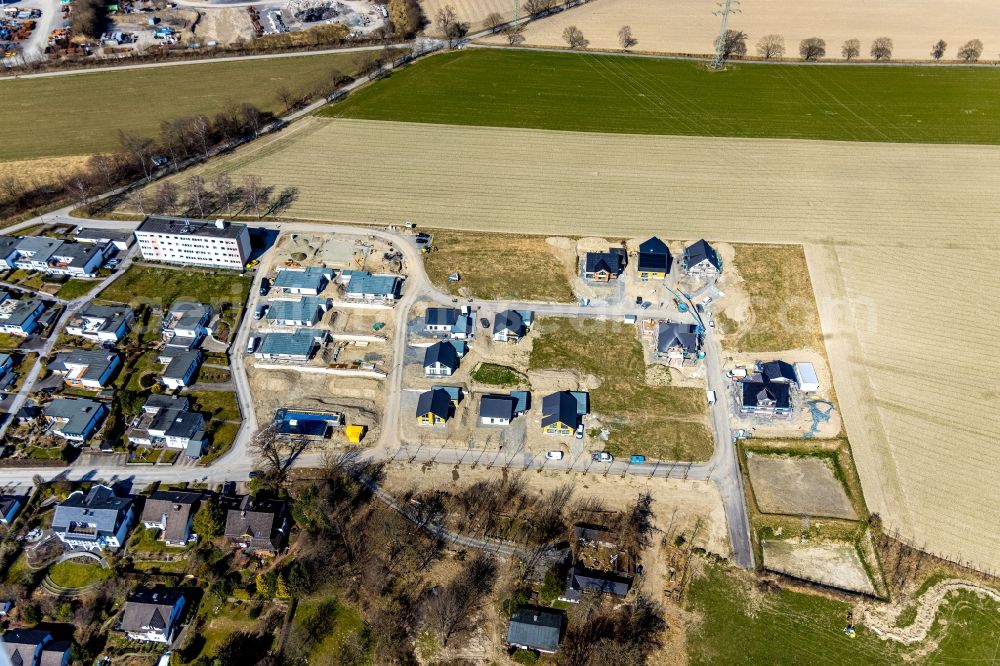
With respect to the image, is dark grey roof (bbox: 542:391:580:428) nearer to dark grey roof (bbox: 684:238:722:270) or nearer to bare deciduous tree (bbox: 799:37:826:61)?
dark grey roof (bbox: 684:238:722:270)

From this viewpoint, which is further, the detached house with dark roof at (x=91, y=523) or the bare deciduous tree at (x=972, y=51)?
the bare deciduous tree at (x=972, y=51)

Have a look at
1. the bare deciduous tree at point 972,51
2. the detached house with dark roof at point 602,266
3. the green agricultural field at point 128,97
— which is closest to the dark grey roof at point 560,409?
the detached house with dark roof at point 602,266

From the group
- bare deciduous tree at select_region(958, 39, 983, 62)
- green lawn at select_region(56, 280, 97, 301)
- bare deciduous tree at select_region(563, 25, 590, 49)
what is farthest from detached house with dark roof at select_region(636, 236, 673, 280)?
bare deciduous tree at select_region(958, 39, 983, 62)

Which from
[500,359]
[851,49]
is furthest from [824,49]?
[500,359]

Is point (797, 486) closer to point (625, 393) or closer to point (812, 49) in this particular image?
point (625, 393)

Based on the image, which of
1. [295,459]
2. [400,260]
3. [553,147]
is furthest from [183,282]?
[553,147]

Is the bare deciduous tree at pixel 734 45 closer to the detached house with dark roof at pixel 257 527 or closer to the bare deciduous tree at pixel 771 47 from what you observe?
the bare deciduous tree at pixel 771 47

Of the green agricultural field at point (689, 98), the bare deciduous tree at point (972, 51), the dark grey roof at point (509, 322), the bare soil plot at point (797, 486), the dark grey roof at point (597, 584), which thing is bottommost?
the dark grey roof at point (597, 584)

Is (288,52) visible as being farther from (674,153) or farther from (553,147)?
(674,153)
